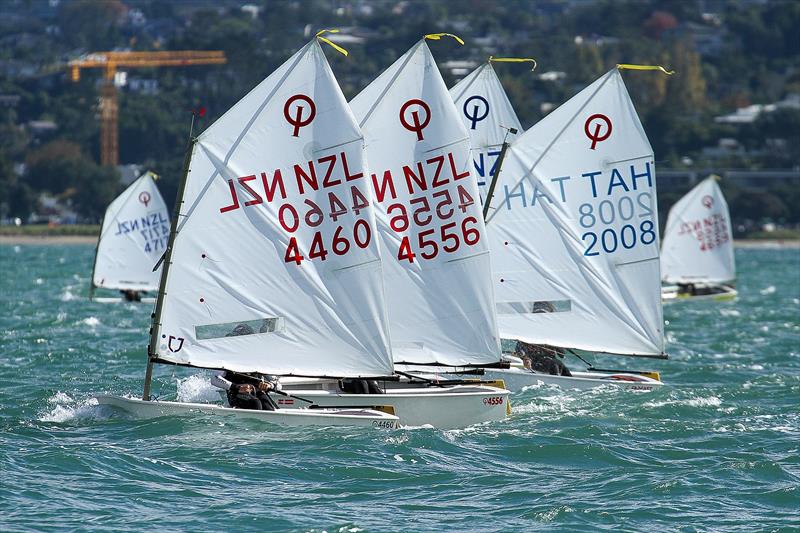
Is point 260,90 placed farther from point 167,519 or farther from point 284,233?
point 167,519

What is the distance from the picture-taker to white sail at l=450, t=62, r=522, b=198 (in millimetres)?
35281

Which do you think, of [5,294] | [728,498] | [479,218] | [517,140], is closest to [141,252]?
[5,294]

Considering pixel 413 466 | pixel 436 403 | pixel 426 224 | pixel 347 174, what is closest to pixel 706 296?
pixel 426 224

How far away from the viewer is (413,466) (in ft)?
74.4

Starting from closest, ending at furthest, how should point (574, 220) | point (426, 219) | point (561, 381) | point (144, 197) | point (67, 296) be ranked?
1. point (426, 219)
2. point (561, 381)
3. point (574, 220)
4. point (144, 197)
5. point (67, 296)

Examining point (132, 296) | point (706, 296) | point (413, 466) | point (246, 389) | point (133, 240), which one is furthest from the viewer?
point (706, 296)

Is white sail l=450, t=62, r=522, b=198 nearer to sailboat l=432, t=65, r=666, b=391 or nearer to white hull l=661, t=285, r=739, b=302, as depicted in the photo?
sailboat l=432, t=65, r=666, b=391

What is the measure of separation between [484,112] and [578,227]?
4099mm

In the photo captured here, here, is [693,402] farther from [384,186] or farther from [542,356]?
[384,186]

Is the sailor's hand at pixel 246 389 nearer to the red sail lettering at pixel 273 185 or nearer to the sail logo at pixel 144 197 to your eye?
the red sail lettering at pixel 273 185

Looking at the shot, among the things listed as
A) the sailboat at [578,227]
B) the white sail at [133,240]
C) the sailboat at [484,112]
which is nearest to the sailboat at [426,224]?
the sailboat at [578,227]

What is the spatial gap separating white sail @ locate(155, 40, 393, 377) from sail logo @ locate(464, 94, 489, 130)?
10.4 metres

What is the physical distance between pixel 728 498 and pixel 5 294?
45917 millimetres

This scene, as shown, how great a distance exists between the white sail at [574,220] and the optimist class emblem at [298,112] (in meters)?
8.40
